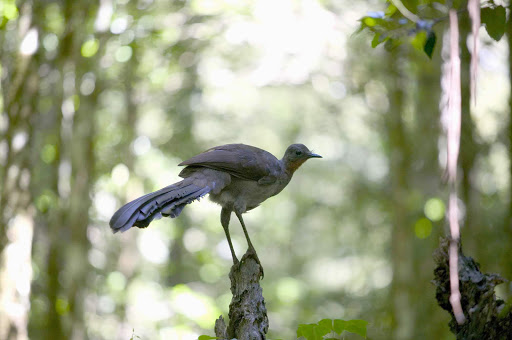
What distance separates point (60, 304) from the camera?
7137 mm

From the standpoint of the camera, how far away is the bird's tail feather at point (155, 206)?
11.4 ft

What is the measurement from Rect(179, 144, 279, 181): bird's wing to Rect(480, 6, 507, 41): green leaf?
8.84 feet

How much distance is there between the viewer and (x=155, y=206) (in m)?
3.89

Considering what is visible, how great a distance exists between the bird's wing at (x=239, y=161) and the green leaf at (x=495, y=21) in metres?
2.70

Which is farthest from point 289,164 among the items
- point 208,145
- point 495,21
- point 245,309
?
point 208,145

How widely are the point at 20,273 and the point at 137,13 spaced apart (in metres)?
4.96

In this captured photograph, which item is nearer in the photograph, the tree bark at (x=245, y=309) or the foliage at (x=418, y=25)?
the foliage at (x=418, y=25)

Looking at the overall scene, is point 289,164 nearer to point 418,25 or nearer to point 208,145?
point 418,25

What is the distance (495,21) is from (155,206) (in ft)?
8.06

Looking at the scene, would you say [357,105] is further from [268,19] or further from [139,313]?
[139,313]

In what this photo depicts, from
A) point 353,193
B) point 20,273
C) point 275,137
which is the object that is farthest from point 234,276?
point 275,137

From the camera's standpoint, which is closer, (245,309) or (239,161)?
(245,309)

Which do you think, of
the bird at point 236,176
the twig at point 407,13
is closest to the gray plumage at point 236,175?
the bird at point 236,176

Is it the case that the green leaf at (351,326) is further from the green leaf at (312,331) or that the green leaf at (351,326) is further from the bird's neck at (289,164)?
the bird's neck at (289,164)
